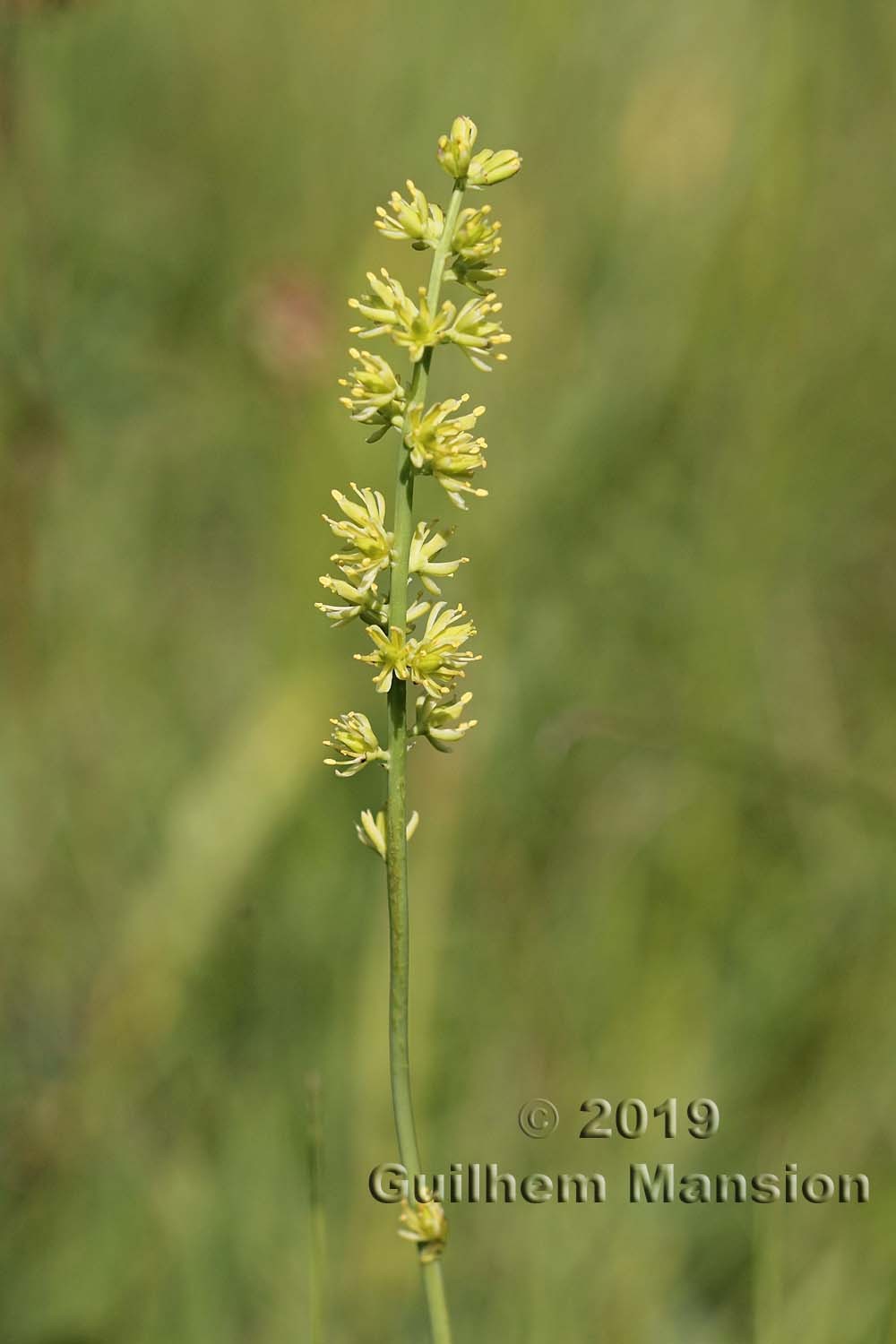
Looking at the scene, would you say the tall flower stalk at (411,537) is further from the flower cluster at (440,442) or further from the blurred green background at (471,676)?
the blurred green background at (471,676)

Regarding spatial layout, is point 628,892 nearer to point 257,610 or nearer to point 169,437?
point 257,610

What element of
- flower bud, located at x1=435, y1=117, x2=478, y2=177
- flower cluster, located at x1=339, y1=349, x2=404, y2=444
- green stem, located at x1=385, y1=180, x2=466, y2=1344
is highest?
flower bud, located at x1=435, y1=117, x2=478, y2=177

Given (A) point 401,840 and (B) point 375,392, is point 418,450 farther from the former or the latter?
(A) point 401,840


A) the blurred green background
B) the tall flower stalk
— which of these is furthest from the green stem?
the blurred green background

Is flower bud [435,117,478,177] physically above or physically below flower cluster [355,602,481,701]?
above

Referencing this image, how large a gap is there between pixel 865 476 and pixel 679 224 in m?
1.26

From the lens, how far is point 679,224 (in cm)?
554

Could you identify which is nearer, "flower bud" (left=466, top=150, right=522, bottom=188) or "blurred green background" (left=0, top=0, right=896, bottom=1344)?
"flower bud" (left=466, top=150, right=522, bottom=188)

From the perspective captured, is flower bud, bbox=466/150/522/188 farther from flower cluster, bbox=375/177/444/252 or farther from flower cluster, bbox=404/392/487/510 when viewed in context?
flower cluster, bbox=404/392/487/510

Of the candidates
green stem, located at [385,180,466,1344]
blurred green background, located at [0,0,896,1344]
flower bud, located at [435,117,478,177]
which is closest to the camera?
green stem, located at [385,180,466,1344]

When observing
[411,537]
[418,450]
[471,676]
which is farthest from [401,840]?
[471,676]

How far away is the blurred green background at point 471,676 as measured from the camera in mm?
3504

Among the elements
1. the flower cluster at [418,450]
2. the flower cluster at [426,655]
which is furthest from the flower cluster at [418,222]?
the flower cluster at [426,655]

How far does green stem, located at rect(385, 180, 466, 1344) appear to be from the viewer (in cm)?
175
